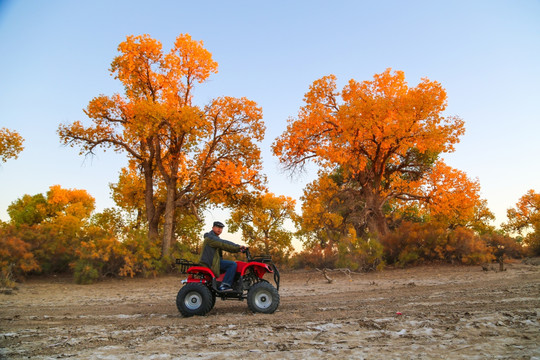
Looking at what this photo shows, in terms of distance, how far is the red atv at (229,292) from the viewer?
24.5ft

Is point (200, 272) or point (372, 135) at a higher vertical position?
point (372, 135)

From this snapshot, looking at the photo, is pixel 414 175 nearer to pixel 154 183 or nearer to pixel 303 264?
pixel 303 264

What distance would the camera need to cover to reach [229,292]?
24.8 feet

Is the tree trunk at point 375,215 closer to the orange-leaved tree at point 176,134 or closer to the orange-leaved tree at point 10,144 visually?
the orange-leaved tree at point 176,134

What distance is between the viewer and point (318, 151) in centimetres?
2017

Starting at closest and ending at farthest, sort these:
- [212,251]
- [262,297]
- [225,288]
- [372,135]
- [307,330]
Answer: [307,330] < [262,297] < [225,288] < [212,251] < [372,135]

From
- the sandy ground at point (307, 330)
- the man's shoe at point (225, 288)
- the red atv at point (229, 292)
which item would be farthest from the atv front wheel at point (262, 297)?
the man's shoe at point (225, 288)

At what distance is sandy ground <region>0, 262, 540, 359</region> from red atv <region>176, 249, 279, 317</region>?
274 mm

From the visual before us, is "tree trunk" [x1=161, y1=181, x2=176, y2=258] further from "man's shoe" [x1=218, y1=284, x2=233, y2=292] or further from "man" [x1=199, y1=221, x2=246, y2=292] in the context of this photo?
"man's shoe" [x1=218, y1=284, x2=233, y2=292]

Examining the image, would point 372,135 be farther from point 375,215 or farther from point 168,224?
point 168,224

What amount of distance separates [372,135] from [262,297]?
46.8 ft

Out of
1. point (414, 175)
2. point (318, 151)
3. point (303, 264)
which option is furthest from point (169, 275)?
point (414, 175)

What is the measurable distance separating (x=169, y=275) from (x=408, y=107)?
1584 cm

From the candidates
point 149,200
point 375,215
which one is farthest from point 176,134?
point 375,215
